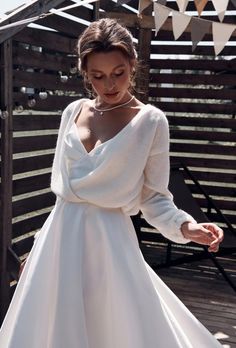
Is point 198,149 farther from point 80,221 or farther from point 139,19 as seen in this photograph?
point 80,221

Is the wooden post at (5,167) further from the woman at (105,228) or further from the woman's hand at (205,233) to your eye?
the woman's hand at (205,233)

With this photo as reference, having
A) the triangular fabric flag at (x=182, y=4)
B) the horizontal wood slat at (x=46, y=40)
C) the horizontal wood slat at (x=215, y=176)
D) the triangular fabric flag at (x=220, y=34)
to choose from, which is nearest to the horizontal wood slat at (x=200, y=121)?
the horizontal wood slat at (x=215, y=176)

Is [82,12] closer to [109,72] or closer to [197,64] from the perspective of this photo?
[197,64]

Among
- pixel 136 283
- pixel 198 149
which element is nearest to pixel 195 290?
pixel 198 149

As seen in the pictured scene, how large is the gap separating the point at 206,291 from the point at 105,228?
2461mm

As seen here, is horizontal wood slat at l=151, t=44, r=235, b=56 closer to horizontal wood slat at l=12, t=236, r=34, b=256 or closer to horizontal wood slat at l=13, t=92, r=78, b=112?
horizontal wood slat at l=13, t=92, r=78, b=112

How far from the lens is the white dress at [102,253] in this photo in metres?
1.59

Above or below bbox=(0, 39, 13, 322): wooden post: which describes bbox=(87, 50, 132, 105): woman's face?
above

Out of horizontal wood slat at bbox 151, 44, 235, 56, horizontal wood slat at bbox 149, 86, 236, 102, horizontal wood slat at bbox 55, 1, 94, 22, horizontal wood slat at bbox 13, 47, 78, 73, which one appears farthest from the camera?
horizontal wood slat at bbox 149, 86, 236, 102

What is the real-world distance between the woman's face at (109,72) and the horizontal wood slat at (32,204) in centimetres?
181

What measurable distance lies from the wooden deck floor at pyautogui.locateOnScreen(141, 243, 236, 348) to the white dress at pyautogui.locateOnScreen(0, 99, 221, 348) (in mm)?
1517

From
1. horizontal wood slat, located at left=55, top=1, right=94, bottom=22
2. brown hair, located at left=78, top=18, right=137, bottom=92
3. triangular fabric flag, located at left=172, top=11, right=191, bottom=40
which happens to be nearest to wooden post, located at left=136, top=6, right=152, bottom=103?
horizontal wood slat, located at left=55, top=1, right=94, bottom=22

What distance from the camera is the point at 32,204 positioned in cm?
→ 349

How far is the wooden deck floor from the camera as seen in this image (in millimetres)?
3203
